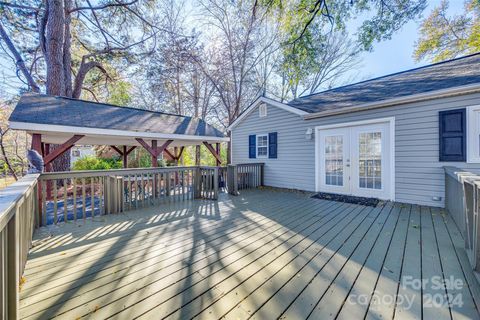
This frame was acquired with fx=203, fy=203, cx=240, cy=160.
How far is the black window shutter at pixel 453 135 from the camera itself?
4.19 meters

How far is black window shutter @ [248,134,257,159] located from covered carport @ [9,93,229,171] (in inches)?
50.2

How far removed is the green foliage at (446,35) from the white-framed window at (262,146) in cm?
1324

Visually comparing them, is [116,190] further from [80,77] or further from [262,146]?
[80,77]

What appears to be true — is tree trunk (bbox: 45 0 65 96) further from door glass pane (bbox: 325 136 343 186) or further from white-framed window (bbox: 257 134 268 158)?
door glass pane (bbox: 325 136 343 186)

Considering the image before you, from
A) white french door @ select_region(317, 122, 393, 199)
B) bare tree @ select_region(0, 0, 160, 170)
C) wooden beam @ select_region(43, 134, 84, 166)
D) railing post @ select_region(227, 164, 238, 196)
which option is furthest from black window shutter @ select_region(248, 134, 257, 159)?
bare tree @ select_region(0, 0, 160, 170)

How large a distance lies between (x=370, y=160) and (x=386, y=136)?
71cm

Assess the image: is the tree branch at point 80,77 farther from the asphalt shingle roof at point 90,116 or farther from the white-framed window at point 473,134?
the white-framed window at point 473,134

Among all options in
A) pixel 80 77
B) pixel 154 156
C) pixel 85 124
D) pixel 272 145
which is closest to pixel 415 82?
pixel 272 145

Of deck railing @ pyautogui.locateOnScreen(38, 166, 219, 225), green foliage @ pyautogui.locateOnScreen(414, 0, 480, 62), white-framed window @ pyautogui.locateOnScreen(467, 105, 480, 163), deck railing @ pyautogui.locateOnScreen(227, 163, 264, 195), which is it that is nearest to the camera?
deck railing @ pyautogui.locateOnScreen(38, 166, 219, 225)

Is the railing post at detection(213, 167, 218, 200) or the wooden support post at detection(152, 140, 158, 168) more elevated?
the wooden support post at detection(152, 140, 158, 168)

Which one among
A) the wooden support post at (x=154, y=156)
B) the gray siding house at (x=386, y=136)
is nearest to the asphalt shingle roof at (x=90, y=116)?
the wooden support post at (x=154, y=156)

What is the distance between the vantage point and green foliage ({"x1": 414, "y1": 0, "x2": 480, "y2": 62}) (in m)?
11.4

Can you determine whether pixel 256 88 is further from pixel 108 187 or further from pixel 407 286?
pixel 407 286

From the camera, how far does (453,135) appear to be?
4309 millimetres
